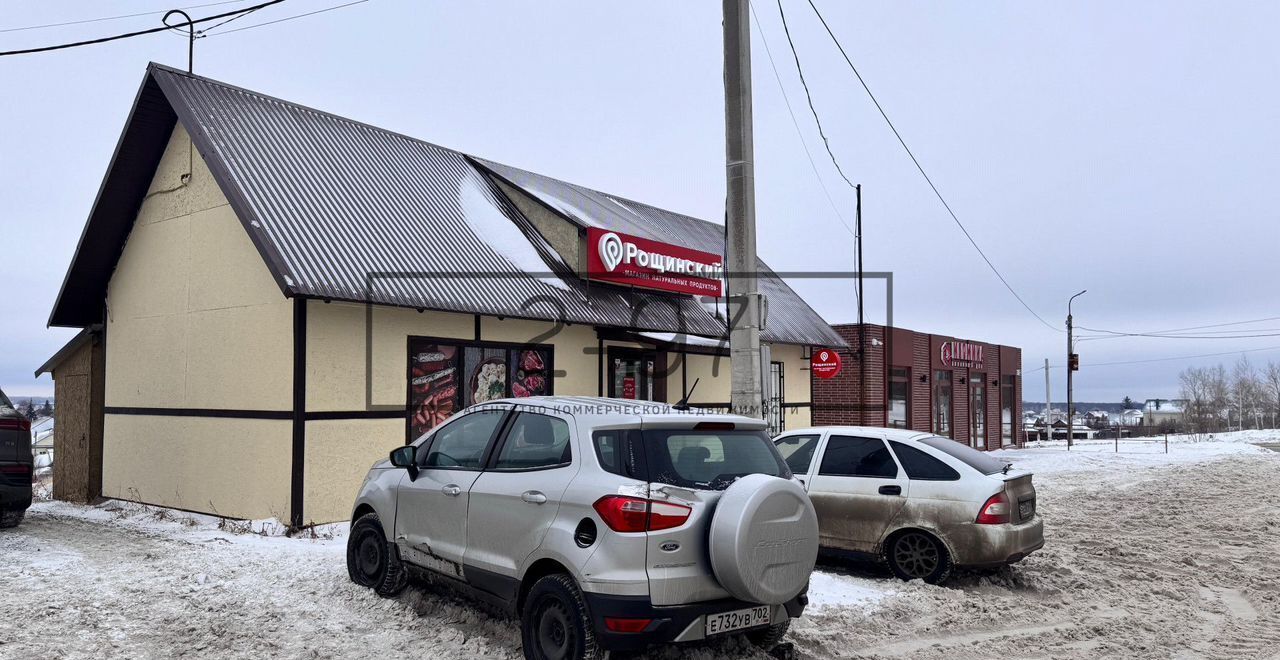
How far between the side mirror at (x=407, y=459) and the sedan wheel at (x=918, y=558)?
15.6ft

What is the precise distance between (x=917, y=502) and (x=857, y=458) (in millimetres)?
811

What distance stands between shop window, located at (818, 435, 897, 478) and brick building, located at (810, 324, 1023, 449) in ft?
45.3

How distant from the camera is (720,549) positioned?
5.13m

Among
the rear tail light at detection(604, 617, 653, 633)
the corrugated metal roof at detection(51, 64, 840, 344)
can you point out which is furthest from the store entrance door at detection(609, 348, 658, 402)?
the rear tail light at detection(604, 617, 653, 633)

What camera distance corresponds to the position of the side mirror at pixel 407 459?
695 centimetres

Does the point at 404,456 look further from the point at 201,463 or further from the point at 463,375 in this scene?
the point at 201,463

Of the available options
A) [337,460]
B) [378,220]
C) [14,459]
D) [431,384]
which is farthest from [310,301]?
[14,459]

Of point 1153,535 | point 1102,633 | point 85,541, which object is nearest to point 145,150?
point 85,541

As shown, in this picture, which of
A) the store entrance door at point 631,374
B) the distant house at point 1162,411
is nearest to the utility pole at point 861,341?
the store entrance door at point 631,374

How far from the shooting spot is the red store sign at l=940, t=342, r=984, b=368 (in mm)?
32844

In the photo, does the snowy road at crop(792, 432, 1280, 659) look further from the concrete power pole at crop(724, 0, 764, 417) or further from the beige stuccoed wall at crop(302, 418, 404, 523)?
the beige stuccoed wall at crop(302, 418, 404, 523)

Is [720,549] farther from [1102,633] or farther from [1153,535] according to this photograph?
[1153,535]

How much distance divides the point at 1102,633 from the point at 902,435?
2.68 m

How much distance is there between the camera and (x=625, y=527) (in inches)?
200
